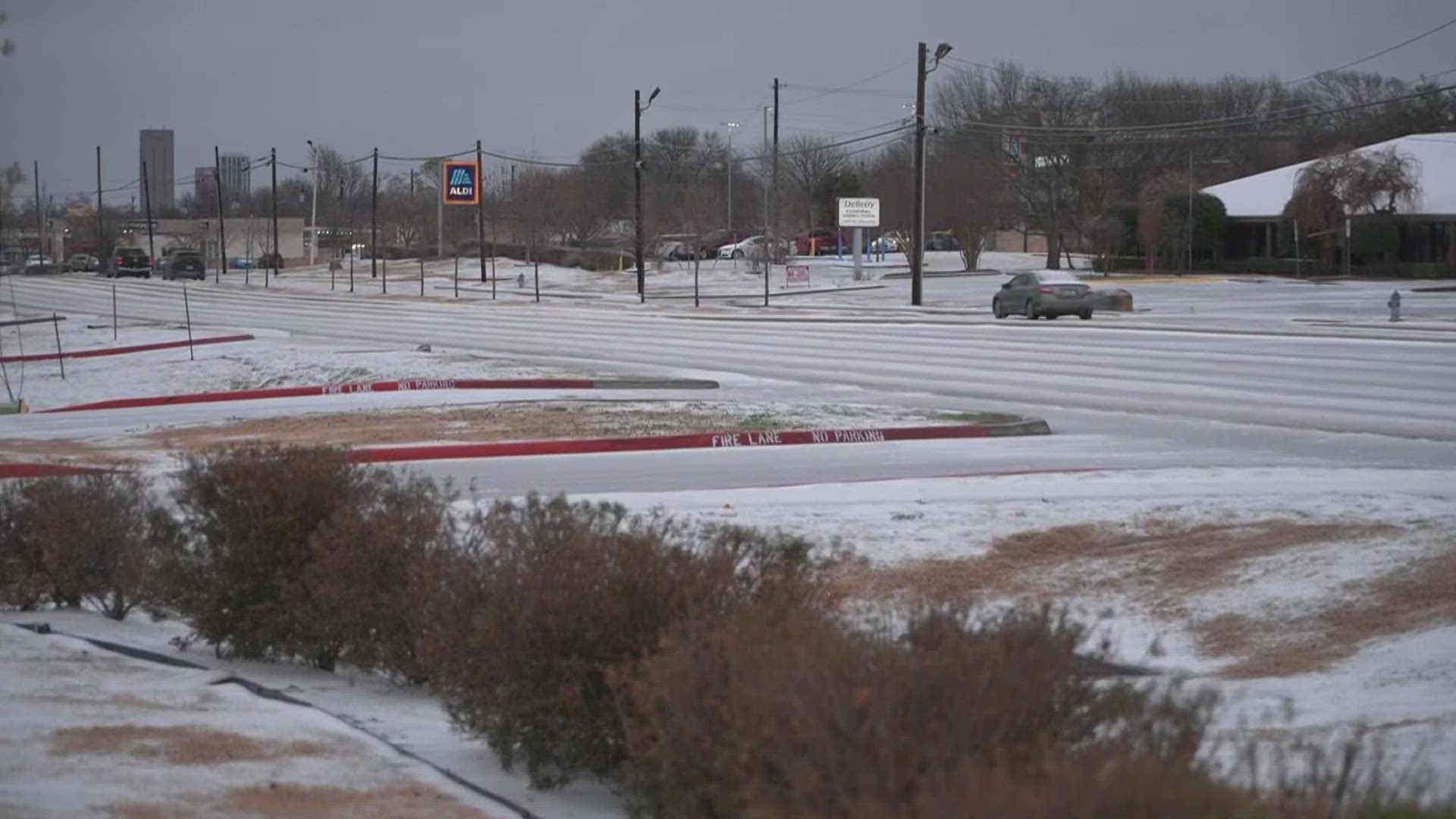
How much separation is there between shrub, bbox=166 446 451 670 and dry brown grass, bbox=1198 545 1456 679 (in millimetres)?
4406

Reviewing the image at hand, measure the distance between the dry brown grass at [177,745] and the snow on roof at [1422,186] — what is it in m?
67.6

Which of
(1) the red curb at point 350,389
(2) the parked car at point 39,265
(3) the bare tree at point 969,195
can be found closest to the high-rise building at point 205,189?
(2) the parked car at point 39,265

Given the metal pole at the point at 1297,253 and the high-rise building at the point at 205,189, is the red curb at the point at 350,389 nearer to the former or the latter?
the metal pole at the point at 1297,253

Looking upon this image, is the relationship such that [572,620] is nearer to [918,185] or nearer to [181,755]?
[181,755]

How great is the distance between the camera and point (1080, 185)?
9050 centimetres

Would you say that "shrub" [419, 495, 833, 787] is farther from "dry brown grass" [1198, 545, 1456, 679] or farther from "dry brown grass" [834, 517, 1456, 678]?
"dry brown grass" [1198, 545, 1456, 679]

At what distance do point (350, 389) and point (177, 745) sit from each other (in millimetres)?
19081

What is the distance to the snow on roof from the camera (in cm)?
6844

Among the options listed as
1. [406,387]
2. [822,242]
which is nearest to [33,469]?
[406,387]

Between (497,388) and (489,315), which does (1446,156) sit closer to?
(489,315)

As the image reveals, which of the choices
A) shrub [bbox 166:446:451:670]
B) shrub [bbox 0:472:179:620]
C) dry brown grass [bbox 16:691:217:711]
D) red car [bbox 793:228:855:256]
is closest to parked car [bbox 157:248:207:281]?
red car [bbox 793:228:855:256]

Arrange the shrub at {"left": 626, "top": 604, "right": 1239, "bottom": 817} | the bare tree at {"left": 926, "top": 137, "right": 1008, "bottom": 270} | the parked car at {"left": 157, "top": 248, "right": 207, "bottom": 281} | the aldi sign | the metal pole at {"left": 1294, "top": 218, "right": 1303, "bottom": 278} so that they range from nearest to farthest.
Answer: the shrub at {"left": 626, "top": 604, "right": 1239, "bottom": 817}, the metal pole at {"left": 1294, "top": 218, "right": 1303, "bottom": 278}, the aldi sign, the bare tree at {"left": 926, "top": 137, "right": 1008, "bottom": 270}, the parked car at {"left": 157, "top": 248, "right": 207, "bottom": 281}

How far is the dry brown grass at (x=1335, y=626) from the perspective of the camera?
9023 millimetres

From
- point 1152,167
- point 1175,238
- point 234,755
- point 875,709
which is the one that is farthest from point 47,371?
point 1152,167
